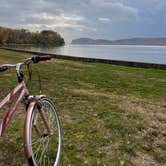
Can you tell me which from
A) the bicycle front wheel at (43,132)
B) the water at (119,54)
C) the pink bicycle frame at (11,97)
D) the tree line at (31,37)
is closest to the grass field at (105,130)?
the bicycle front wheel at (43,132)

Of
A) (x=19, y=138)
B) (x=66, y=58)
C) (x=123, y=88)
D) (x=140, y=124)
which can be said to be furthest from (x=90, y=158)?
(x=66, y=58)

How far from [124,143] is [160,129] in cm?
86

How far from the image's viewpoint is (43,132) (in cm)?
253

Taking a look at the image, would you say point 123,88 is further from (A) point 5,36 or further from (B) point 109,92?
(A) point 5,36

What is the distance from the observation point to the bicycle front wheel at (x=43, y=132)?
2068 mm

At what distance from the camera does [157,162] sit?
9.38ft

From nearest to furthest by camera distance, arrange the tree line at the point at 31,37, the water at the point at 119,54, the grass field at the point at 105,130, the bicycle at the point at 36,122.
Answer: the bicycle at the point at 36,122
the grass field at the point at 105,130
the water at the point at 119,54
the tree line at the point at 31,37

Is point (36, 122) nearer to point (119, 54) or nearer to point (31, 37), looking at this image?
point (119, 54)

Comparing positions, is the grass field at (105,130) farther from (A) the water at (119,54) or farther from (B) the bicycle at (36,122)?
(A) the water at (119,54)

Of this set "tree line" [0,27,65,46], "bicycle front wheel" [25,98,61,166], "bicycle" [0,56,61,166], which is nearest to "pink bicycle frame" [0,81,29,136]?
"bicycle" [0,56,61,166]

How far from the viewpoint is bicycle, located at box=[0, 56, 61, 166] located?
195 centimetres

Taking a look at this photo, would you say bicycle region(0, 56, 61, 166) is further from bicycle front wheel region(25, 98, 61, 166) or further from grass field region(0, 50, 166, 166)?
grass field region(0, 50, 166, 166)

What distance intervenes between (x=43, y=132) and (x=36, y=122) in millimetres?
305

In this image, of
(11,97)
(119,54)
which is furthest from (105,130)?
(119,54)
